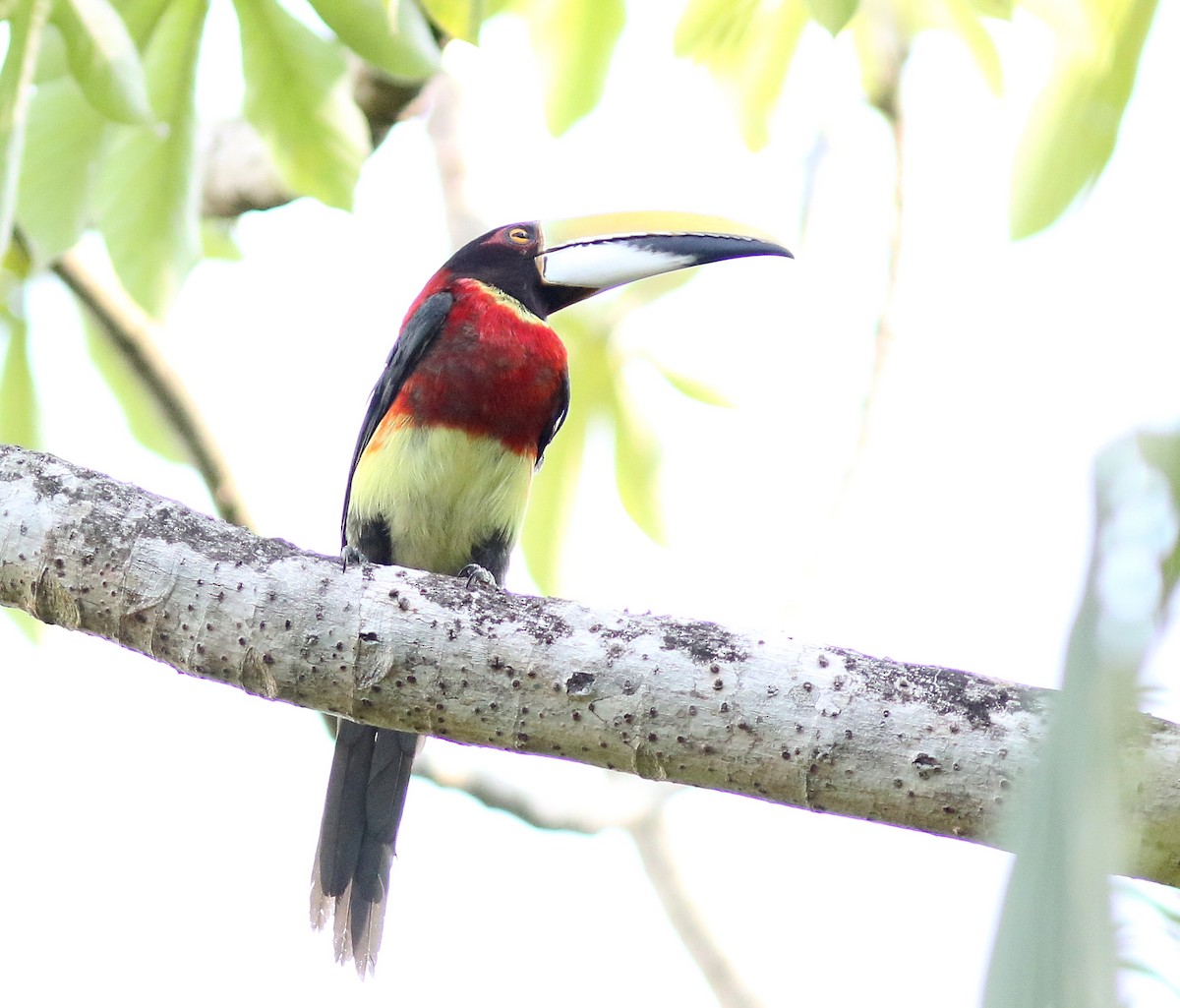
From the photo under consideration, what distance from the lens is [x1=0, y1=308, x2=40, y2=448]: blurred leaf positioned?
4.11 metres

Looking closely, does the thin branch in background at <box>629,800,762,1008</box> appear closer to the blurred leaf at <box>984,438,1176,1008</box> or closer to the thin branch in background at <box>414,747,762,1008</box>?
the thin branch in background at <box>414,747,762,1008</box>

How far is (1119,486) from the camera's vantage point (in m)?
0.62

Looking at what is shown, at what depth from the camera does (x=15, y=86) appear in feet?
8.78

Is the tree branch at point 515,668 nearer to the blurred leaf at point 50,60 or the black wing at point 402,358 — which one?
the blurred leaf at point 50,60

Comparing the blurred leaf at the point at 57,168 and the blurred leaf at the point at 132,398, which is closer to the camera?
the blurred leaf at the point at 57,168

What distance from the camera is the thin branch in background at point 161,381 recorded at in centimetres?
406

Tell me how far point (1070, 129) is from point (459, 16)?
4.42ft

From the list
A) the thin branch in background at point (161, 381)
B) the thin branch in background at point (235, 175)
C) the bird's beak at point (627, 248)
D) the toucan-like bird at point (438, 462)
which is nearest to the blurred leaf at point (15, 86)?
the thin branch in background at point (161, 381)

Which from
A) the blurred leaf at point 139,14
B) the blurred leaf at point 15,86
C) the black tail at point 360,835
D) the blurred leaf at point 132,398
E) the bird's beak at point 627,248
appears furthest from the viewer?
the bird's beak at point 627,248

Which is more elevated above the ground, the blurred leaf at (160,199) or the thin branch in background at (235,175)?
the thin branch in background at (235,175)

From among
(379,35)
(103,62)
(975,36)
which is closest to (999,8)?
(975,36)

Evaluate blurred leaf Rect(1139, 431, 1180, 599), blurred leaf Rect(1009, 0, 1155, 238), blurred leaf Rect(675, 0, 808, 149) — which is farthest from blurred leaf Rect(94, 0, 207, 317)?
blurred leaf Rect(1139, 431, 1180, 599)

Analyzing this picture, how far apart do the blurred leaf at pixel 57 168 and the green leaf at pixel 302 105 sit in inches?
16.2

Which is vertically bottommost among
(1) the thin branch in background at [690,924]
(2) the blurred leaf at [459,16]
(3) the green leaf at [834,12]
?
(1) the thin branch in background at [690,924]
